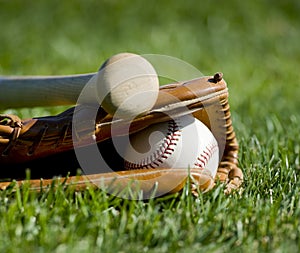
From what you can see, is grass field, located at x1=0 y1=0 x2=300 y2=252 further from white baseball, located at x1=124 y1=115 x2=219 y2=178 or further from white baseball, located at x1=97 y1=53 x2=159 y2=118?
white baseball, located at x1=97 y1=53 x2=159 y2=118

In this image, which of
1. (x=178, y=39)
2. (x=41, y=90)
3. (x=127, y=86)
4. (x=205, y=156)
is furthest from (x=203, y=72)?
(x=127, y=86)

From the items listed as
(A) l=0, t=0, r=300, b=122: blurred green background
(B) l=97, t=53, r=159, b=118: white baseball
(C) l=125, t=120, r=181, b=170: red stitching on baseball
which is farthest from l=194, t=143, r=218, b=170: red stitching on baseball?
(A) l=0, t=0, r=300, b=122: blurred green background

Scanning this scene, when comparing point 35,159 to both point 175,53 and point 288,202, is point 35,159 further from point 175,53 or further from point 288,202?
point 175,53

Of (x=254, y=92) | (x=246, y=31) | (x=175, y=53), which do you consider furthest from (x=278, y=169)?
(x=246, y=31)

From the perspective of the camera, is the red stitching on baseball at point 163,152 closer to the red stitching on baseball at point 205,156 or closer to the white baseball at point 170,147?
the white baseball at point 170,147

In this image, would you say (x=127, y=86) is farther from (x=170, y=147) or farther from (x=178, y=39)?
(x=178, y=39)

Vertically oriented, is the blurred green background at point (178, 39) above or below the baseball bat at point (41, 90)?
above

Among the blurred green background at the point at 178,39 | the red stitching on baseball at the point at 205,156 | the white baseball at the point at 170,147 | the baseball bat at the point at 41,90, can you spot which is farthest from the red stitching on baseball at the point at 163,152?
the blurred green background at the point at 178,39
